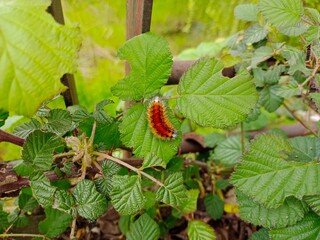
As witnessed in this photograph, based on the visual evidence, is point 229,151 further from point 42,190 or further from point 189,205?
point 42,190

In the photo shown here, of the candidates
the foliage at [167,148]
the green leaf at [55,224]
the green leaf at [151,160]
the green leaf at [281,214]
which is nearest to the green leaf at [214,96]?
the foliage at [167,148]

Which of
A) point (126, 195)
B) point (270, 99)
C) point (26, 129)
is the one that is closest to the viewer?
point (126, 195)

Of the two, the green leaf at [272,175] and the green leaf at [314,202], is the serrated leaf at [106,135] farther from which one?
the green leaf at [314,202]

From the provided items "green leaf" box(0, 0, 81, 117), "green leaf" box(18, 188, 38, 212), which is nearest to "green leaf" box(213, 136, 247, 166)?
"green leaf" box(18, 188, 38, 212)

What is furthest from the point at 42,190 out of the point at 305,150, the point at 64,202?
the point at 305,150

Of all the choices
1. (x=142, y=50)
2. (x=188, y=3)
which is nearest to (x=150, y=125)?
(x=142, y=50)

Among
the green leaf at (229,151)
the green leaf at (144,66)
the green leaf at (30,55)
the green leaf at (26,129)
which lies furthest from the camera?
the green leaf at (229,151)

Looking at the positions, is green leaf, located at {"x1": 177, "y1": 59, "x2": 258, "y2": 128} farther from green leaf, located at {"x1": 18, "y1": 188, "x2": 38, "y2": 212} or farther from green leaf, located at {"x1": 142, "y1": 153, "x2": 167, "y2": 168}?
green leaf, located at {"x1": 18, "y1": 188, "x2": 38, "y2": 212}
